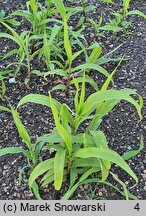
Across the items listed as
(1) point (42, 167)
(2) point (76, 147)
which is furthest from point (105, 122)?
(1) point (42, 167)

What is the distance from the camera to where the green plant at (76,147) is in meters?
1.55

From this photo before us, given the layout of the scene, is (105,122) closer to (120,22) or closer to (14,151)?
(14,151)

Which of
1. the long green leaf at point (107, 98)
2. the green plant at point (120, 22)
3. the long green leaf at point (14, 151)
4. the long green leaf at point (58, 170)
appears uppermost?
the green plant at point (120, 22)

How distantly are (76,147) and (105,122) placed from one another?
1.06 feet

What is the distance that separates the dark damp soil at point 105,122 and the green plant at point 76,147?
0.19 feet

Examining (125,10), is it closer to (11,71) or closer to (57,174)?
(11,71)

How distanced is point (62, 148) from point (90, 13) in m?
1.12

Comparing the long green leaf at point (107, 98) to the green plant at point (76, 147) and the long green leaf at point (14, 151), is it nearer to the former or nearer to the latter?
the green plant at point (76, 147)

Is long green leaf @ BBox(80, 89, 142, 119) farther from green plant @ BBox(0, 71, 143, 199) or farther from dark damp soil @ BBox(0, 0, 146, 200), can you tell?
dark damp soil @ BBox(0, 0, 146, 200)

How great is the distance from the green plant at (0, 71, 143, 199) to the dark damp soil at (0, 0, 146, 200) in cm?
6

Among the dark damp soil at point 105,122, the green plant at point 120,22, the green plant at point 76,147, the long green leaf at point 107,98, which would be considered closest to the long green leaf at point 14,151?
the green plant at point 76,147

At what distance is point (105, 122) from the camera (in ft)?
6.47

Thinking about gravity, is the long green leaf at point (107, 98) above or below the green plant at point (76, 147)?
above

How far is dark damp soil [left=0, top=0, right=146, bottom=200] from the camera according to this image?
1726mm
